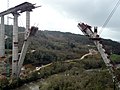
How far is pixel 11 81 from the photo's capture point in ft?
102

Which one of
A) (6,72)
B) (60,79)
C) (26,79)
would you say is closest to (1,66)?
(6,72)

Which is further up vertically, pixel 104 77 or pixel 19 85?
pixel 104 77

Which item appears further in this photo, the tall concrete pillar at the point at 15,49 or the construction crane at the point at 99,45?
the tall concrete pillar at the point at 15,49

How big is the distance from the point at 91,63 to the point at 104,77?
2812 cm

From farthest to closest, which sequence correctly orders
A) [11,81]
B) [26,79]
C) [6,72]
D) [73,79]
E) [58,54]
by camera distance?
[58,54] < [6,72] < [26,79] < [11,81] < [73,79]

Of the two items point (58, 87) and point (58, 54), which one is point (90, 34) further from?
point (58, 54)

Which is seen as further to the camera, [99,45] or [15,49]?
[15,49]

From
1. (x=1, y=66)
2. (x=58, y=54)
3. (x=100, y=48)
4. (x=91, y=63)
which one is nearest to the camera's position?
(x=100, y=48)

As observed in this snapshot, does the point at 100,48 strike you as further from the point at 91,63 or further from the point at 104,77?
the point at 91,63

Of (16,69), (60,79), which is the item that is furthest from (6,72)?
(60,79)

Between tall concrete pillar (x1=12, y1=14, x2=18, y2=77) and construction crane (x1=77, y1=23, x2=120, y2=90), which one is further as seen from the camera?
tall concrete pillar (x1=12, y1=14, x2=18, y2=77)

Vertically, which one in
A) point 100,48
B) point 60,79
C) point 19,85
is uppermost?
point 100,48

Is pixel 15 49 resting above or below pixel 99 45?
below

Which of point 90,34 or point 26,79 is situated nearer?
point 90,34
